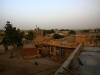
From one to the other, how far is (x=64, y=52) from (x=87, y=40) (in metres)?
3.83

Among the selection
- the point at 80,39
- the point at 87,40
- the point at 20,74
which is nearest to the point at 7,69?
the point at 20,74

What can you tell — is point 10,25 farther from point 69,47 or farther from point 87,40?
point 87,40

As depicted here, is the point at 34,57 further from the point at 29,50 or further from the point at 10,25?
the point at 10,25

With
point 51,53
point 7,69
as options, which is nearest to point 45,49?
point 51,53

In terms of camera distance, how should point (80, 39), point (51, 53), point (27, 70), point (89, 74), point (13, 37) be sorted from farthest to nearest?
point (51, 53)
point (13, 37)
point (80, 39)
point (27, 70)
point (89, 74)

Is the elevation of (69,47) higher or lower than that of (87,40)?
lower

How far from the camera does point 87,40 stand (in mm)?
14820

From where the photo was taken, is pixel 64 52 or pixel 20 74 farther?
pixel 64 52

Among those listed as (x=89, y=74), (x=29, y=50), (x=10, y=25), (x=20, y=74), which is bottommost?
(x=20, y=74)

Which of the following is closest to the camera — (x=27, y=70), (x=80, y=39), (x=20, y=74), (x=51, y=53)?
(x=20, y=74)

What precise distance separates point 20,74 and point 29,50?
6.61 m

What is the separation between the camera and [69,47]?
14781mm

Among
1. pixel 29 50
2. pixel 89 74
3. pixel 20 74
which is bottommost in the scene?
pixel 20 74

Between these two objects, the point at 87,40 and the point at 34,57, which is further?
the point at 34,57
